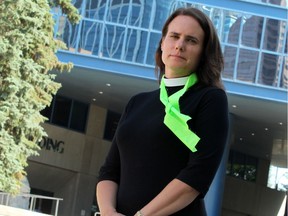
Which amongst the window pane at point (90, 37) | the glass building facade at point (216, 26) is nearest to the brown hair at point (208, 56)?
the glass building facade at point (216, 26)

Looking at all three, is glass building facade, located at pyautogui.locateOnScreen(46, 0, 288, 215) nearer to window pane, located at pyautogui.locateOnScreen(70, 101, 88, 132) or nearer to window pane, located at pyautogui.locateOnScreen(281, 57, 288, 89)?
window pane, located at pyautogui.locateOnScreen(281, 57, 288, 89)

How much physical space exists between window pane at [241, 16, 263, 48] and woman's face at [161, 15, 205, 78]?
27179mm

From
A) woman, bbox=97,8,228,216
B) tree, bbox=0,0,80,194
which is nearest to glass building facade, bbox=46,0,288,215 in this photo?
tree, bbox=0,0,80,194

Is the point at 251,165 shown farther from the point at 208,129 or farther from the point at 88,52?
the point at 208,129

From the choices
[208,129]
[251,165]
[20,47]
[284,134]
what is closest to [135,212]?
[208,129]

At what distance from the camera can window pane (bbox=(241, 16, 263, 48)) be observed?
29.8 meters

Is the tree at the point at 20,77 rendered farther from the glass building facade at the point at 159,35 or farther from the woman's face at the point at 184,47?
the woman's face at the point at 184,47

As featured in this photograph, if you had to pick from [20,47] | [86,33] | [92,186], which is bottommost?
[92,186]

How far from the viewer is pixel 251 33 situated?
30203 mm

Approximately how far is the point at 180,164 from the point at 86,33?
28.1 meters

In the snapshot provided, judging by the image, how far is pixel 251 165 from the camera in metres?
50.9

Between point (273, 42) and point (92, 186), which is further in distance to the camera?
point (92, 186)

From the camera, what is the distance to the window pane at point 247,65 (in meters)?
29.9

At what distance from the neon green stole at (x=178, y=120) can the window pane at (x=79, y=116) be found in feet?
121
